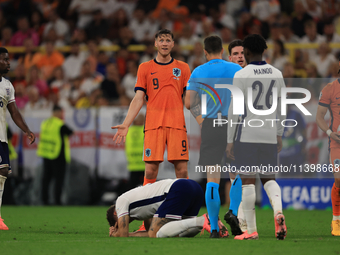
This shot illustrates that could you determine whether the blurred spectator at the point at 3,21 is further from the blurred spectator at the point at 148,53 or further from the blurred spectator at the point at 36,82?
the blurred spectator at the point at 148,53

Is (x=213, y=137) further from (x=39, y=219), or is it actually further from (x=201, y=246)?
(x=39, y=219)

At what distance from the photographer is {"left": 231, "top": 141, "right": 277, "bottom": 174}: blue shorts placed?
5.19m

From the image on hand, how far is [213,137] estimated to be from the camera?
5.77 metres

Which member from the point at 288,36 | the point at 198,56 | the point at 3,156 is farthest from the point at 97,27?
the point at 3,156

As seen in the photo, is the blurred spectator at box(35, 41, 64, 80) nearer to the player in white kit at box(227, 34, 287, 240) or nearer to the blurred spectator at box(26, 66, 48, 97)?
the blurred spectator at box(26, 66, 48, 97)

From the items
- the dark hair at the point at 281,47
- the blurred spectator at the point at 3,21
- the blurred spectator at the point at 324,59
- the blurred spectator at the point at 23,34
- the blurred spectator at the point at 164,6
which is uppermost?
the blurred spectator at the point at 164,6

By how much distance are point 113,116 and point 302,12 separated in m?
6.16

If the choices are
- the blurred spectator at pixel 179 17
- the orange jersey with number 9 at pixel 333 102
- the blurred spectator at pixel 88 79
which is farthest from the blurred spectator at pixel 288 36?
the orange jersey with number 9 at pixel 333 102

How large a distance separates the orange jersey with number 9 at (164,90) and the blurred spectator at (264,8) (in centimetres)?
863

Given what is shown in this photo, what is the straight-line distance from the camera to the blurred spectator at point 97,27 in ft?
50.3

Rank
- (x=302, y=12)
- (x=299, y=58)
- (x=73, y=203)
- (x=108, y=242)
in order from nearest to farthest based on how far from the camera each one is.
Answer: (x=108, y=242)
(x=73, y=203)
(x=299, y=58)
(x=302, y=12)

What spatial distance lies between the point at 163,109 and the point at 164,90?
247 millimetres

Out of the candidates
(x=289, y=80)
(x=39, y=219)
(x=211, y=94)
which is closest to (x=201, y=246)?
(x=211, y=94)

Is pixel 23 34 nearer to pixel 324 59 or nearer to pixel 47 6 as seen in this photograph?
pixel 47 6
